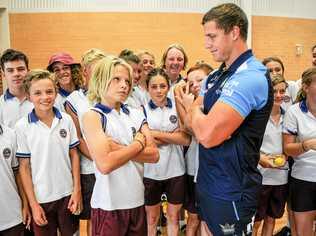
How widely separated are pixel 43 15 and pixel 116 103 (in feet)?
13.0

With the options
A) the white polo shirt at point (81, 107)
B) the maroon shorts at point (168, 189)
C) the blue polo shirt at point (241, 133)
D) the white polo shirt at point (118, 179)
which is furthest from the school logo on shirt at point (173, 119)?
the blue polo shirt at point (241, 133)

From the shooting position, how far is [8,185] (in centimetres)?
218

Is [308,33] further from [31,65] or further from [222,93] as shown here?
[222,93]

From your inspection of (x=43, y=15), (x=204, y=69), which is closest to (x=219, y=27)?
(x=204, y=69)

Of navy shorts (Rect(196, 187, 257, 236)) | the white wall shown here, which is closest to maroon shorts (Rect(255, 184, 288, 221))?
navy shorts (Rect(196, 187, 257, 236))

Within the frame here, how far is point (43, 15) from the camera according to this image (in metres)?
5.40

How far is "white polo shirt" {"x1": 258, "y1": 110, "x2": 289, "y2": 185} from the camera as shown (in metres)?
2.69

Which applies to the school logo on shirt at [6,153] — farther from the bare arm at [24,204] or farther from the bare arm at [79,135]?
the bare arm at [79,135]

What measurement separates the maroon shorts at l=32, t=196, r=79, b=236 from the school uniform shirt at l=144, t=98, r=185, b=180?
0.69 m

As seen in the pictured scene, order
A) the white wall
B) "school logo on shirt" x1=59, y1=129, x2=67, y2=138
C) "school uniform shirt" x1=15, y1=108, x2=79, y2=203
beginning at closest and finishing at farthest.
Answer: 1. "school uniform shirt" x1=15, y1=108, x2=79, y2=203
2. "school logo on shirt" x1=59, y1=129, x2=67, y2=138
3. the white wall

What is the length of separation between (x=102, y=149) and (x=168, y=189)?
1.14m

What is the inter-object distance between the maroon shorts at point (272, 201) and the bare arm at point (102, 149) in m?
1.32

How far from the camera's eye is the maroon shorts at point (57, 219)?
231 cm

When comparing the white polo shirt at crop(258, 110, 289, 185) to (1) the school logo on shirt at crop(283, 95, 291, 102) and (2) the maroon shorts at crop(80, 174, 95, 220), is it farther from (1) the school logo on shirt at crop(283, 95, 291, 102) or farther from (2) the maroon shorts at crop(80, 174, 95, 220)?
(2) the maroon shorts at crop(80, 174, 95, 220)
